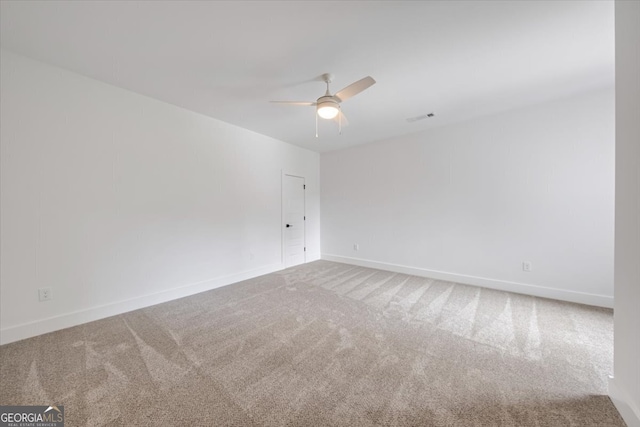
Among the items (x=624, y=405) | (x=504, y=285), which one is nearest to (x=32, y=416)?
(x=624, y=405)

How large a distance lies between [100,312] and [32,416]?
1.40 meters

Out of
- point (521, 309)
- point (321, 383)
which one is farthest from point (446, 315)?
point (321, 383)

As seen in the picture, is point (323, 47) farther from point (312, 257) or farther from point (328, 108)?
point (312, 257)

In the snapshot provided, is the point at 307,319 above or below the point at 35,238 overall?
below

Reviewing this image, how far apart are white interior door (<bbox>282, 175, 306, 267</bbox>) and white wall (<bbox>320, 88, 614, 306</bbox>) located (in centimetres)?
130

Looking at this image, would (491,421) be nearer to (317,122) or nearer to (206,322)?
(206,322)

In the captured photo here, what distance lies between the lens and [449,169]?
3840mm

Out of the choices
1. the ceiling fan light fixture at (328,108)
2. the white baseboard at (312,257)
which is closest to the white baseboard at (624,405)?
the ceiling fan light fixture at (328,108)

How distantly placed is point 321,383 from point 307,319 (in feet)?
3.11

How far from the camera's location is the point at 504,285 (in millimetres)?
3391

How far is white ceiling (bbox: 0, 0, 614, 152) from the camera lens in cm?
165

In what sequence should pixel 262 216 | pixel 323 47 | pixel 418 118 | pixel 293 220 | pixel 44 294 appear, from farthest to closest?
pixel 293 220 → pixel 262 216 → pixel 418 118 → pixel 44 294 → pixel 323 47

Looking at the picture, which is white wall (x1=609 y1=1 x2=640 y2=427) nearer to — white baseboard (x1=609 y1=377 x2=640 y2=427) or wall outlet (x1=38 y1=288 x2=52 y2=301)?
white baseboard (x1=609 y1=377 x2=640 y2=427)

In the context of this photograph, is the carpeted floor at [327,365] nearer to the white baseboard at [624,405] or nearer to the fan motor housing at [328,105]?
the white baseboard at [624,405]
